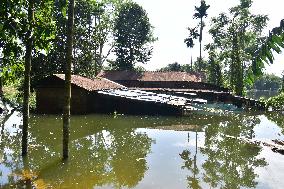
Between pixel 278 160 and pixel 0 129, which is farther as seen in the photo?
pixel 0 129

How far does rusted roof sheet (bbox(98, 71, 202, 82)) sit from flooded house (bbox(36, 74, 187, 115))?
73.1 ft

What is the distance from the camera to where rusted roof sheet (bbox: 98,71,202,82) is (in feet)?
182

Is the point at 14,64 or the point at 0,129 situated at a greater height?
the point at 14,64

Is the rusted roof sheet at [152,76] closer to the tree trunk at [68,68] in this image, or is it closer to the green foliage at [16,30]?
the tree trunk at [68,68]

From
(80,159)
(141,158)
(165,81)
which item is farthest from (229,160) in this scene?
(165,81)

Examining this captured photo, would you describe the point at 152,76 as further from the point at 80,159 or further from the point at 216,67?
the point at 80,159

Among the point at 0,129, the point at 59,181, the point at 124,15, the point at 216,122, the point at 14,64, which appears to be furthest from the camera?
the point at 124,15

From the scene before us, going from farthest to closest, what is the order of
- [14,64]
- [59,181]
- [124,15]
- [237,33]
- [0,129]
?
[124,15] → [237,33] → [0,129] → [59,181] → [14,64]

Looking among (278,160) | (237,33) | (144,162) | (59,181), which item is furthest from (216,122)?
(237,33)

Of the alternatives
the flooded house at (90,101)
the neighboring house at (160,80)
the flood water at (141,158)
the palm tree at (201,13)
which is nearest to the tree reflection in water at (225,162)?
the flood water at (141,158)

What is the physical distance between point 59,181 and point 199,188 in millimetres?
4728

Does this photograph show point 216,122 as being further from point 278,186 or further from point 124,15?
point 124,15

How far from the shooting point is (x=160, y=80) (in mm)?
55188

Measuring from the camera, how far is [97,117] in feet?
101
